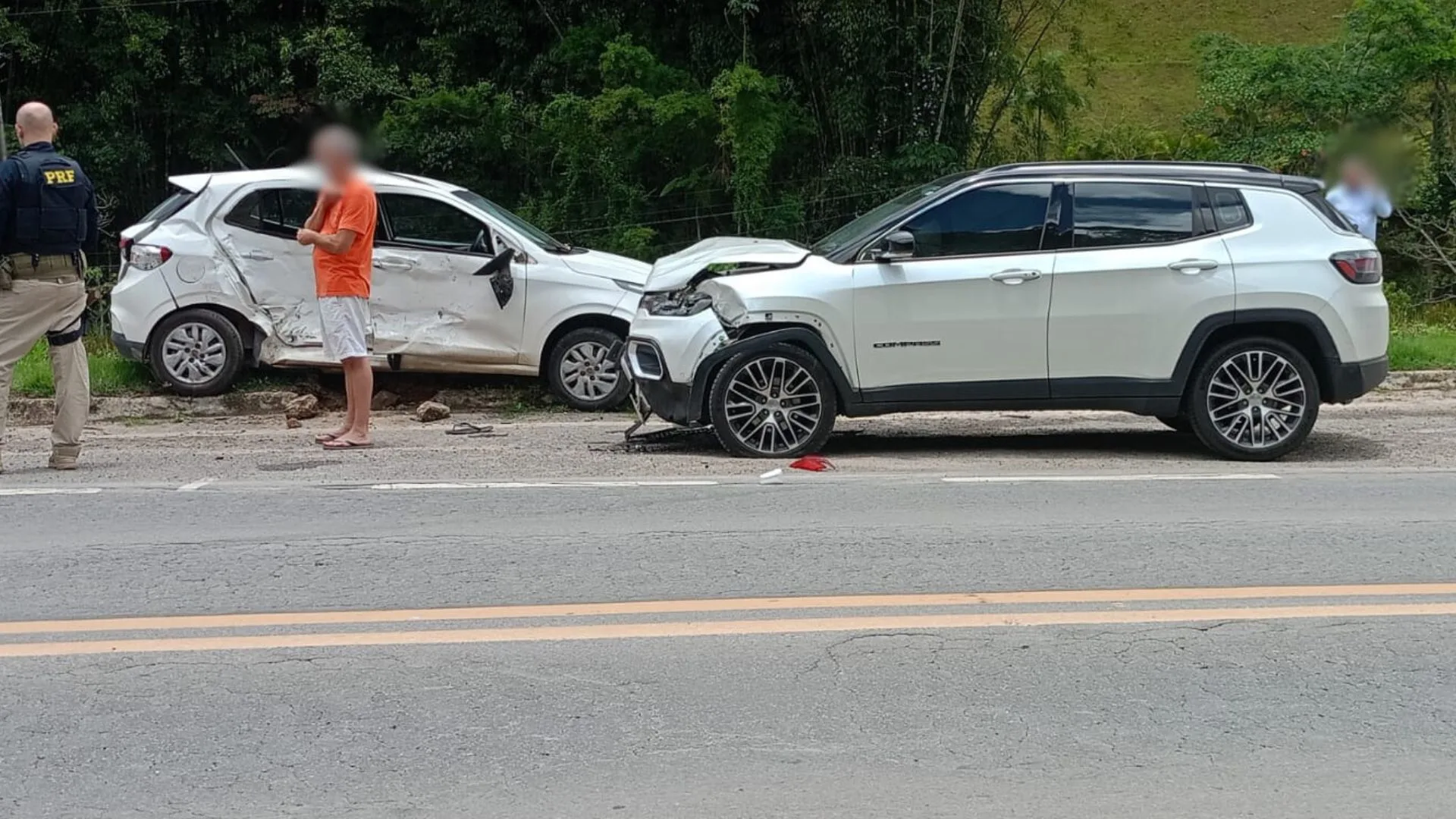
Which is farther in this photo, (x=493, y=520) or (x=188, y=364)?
(x=188, y=364)

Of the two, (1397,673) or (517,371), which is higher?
(517,371)

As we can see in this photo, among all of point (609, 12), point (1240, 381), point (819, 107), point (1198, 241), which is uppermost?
point (609, 12)

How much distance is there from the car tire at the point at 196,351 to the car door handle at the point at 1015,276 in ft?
20.8

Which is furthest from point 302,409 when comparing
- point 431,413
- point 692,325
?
point 692,325

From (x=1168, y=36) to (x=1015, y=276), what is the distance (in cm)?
2278

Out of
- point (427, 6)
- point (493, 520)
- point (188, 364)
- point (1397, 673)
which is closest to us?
point (1397, 673)

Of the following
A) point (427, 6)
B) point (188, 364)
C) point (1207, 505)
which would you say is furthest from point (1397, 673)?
point (427, 6)

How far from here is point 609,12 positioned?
2019cm

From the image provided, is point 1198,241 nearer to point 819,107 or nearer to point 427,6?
point 819,107

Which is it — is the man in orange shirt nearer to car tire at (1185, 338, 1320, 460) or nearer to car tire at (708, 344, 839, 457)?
car tire at (708, 344, 839, 457)

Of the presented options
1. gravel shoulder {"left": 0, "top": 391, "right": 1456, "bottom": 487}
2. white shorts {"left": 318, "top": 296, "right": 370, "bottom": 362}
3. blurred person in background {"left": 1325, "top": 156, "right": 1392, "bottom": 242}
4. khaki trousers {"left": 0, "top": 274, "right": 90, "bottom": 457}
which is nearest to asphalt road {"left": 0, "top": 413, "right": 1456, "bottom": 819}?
gravel shoulder {"left": 0, "top": 391, "right": 1456, "bottom": 487}

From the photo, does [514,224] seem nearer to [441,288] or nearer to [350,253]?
[441,288]

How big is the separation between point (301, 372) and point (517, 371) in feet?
6.78

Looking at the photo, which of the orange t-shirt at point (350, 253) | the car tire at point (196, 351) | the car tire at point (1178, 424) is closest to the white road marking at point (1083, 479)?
the car tire at point (1178, 424)
